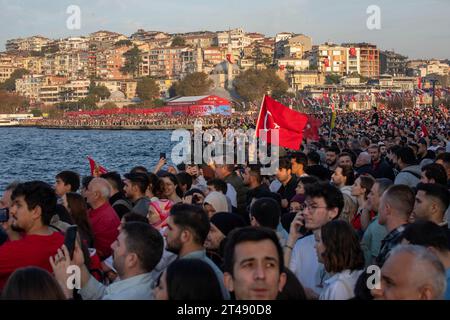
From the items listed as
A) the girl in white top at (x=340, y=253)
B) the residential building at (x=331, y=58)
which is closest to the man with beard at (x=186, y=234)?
the girl in white top at (x=340, y=253)

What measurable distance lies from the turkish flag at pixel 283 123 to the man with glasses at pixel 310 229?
586cm

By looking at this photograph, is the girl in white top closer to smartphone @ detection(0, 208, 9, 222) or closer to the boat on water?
smartphone @ detection(0, 208, 9, 222)

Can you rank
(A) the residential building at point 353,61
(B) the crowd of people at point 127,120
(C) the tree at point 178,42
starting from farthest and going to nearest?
(C) the tree at point 178,42, (A) the residential building at point 353,61, (B) the crowd of people at point 127,120

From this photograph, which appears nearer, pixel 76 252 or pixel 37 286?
pixel 37 286

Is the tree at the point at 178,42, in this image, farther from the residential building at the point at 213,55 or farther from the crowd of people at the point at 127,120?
the crowd of people at the point at 127,120

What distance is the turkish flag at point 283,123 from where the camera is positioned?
35.9 feet

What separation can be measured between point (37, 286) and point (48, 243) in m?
1.29

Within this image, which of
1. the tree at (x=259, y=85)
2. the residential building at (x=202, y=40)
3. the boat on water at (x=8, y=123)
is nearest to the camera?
the tree at (x=259, y=85)

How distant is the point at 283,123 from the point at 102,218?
5.41 metres

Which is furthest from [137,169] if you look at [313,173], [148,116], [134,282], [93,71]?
[93,71]

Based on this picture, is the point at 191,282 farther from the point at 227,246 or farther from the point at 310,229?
the point at 310,229

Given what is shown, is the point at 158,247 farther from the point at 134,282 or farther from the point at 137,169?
the point at 137,169

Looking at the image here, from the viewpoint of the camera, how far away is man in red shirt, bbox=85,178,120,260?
573 centimetres
